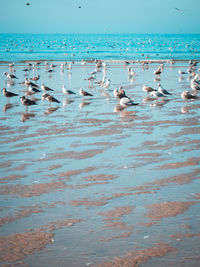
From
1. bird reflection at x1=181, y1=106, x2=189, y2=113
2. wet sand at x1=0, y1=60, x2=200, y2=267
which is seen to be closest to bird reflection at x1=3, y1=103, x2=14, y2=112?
wet sand at x1=0, y1=60, x2=200, y2=267

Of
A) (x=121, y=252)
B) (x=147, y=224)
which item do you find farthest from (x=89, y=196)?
(x=121, y=252)

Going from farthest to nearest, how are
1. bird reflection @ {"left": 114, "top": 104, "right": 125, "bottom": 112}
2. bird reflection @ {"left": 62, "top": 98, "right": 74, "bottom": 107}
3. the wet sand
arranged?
bird reflection @ {"left": 62, "top": 98, "right": 74, "bottom": 107}
bird reflection @ {"left": 114, "top": 104, "right": 125, "bottom": 112}
the wet sand

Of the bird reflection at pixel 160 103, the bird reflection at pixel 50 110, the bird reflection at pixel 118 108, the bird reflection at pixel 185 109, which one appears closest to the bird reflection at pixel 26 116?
the bird reflection at pixel 50 110

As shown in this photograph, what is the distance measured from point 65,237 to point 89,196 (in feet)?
4.64

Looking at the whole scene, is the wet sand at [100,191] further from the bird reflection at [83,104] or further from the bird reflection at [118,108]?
the bird reflection at [83,104]

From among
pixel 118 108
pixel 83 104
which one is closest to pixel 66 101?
pixel 83 104

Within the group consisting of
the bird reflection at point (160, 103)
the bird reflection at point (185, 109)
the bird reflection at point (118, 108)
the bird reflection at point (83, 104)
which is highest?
the bird reflection at point (83, 104)

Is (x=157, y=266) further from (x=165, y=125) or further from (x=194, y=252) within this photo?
(x=165, y=125)

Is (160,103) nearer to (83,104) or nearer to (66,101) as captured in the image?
(83,104)

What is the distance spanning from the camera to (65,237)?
5113mm

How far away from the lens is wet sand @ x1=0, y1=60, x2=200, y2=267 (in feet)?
15.6

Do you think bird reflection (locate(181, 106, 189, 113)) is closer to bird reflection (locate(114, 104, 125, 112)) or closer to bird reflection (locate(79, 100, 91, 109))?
bird reflection (locate(114, 104, 125, 112))

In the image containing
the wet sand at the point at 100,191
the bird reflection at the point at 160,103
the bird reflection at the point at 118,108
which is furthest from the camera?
the bird reflection at the point at 160,103

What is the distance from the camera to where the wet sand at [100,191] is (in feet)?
15.6
